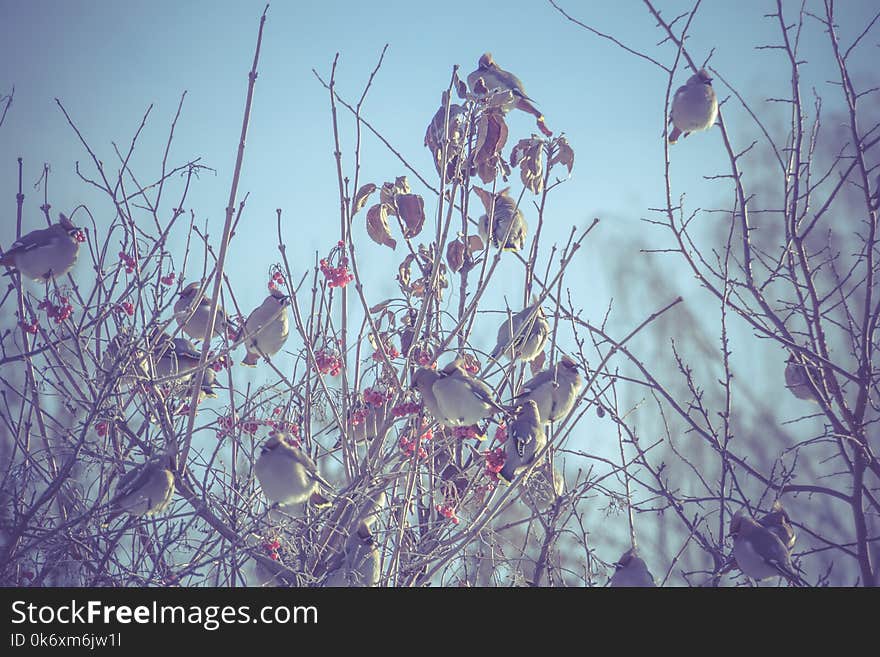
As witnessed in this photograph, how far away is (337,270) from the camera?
2.46 meters

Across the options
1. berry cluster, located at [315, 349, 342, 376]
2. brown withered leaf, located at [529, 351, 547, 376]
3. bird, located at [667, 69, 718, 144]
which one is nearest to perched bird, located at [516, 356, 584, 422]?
brown withered leaf, located at [529, 351, 547, 376]

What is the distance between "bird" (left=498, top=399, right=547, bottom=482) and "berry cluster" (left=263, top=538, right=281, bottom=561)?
2.09 feet

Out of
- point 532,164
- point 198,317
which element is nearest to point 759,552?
point 532,164

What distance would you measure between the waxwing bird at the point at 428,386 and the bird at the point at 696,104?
3.93 ft

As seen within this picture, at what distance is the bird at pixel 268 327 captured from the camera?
2432 millimetres

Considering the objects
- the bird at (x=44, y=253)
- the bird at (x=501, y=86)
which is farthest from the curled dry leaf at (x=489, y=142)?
the bird at (x=44, y=253)

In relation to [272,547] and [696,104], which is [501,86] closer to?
[696,104]

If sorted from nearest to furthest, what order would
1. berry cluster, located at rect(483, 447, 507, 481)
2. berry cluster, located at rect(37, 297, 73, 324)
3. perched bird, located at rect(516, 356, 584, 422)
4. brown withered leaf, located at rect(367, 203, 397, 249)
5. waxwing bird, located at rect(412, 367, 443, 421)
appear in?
waxwing bird, located at rect(412, 367, 443, 421), berry cluster, located at rect(483, 447, 507, 481), perched bird, located at rect(516, 356, 584, 422), berry cluster, located at rect(37, 297, 73, 324), brown withered leaf, located at rect(367, 203, 397, 249)

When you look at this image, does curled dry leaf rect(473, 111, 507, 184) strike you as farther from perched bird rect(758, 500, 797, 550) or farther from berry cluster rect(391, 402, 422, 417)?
perched bird rect(758, 500, 797, 550)

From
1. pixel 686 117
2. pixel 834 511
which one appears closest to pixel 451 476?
pixel 686 117

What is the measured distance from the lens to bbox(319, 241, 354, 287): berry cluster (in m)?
2.43
